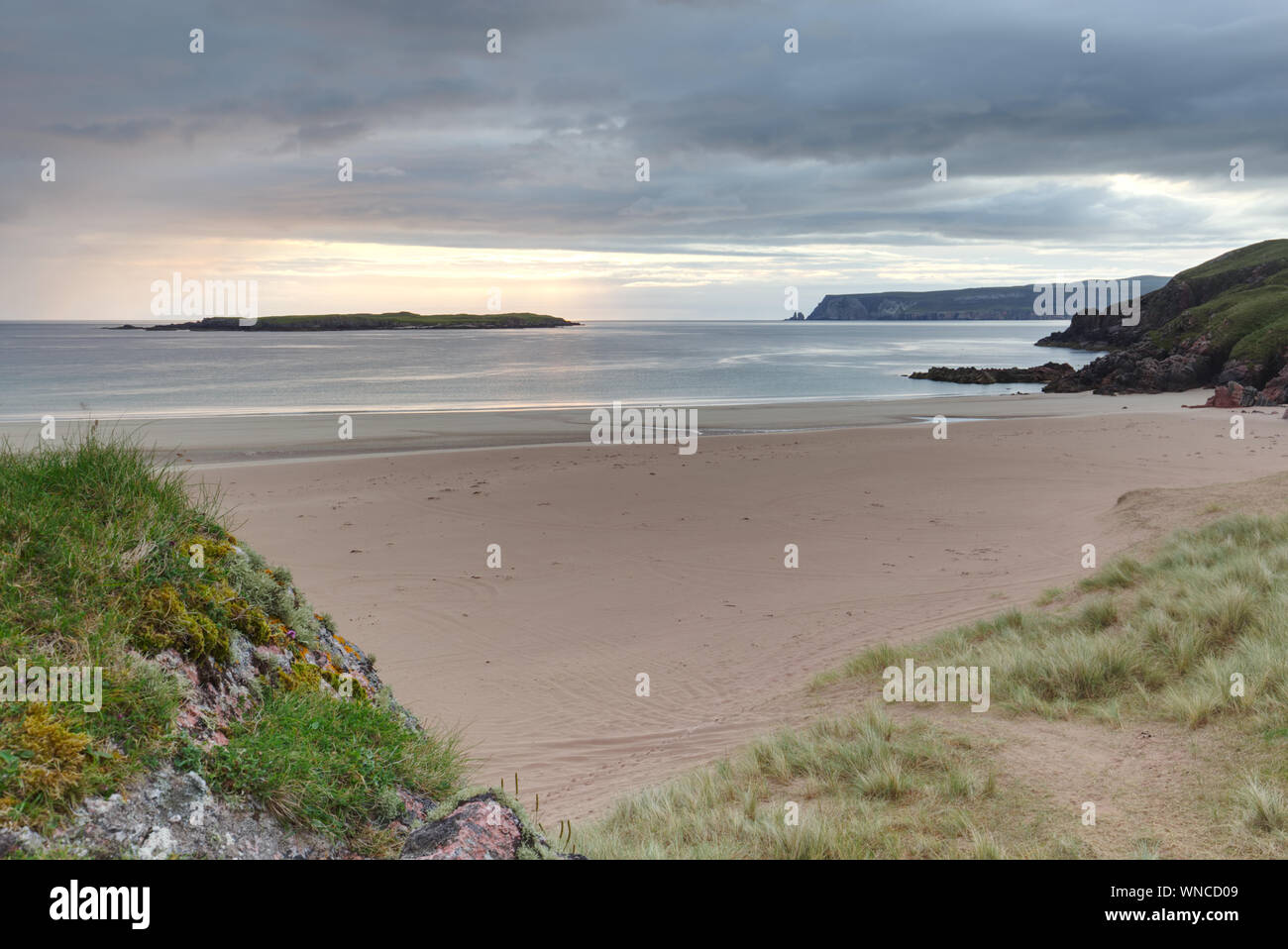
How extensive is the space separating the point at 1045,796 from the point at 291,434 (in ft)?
102

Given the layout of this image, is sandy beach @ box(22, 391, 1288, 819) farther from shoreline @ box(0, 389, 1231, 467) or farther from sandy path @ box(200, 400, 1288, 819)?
shoreline @ box(0, 389, 1231, 467)

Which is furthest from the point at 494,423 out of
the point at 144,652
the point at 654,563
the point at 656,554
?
the point at 144,652

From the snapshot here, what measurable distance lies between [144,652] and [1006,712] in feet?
20.9

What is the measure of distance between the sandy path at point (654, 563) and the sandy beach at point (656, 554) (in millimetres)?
49

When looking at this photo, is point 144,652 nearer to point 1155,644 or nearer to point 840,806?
point 840,806

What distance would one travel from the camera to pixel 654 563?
13930 millimetres

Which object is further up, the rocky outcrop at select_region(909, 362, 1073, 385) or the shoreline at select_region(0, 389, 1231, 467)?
the rocky outcrop at select_region(909, 362, 1073, 385)

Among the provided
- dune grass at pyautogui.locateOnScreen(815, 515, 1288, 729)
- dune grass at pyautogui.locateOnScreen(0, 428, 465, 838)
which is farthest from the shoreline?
dune grass at pyautogui.locateOnScreen(0, 428, 465, 838)

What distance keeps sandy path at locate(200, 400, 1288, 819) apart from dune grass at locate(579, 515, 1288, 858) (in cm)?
121

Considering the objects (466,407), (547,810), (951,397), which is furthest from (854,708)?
(951,397)

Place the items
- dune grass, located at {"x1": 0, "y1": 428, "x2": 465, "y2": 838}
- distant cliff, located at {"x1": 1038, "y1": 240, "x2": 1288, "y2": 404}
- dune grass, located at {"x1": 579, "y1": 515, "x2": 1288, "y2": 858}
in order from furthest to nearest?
distant cliff, located at {"x1": 1038, "y1": 240, "x2": 1288, "y2": 404}, dune grass, located at {"x1": 579, "y1": 515, "x2": 1288, "y2": 858}, dune grass, located at {"x1": 0, "y1": 428, "x2": 465, "y2": 838}

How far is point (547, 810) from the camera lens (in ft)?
20.8

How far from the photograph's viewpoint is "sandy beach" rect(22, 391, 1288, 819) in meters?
8.62

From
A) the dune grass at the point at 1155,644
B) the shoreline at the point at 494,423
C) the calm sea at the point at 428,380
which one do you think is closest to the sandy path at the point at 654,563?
the dune grass at the point at 1155,644
